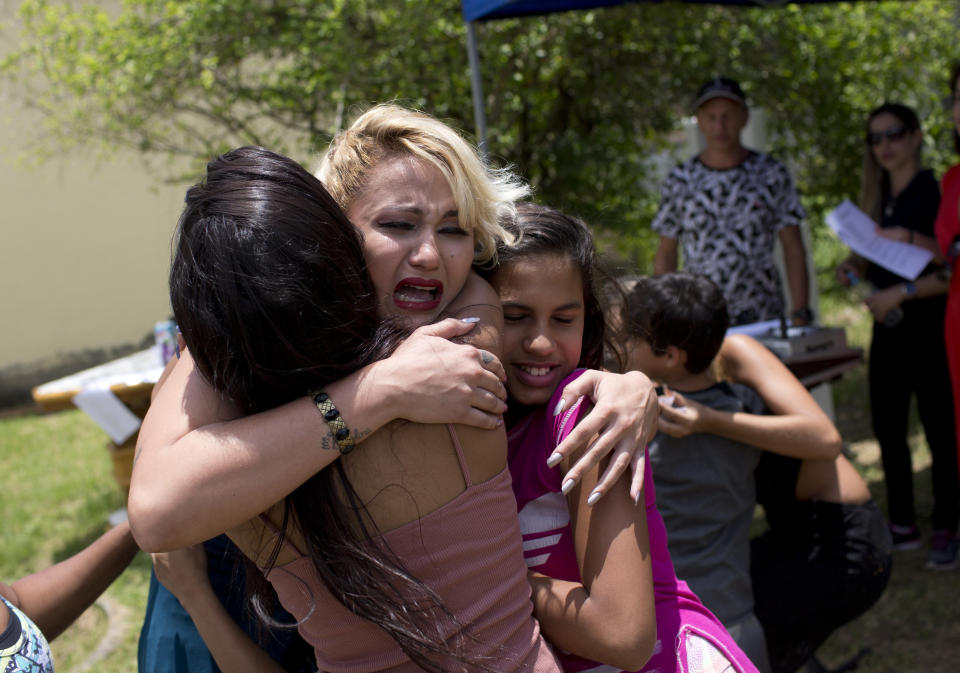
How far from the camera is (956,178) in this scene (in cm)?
340

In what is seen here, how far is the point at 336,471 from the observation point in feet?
3.67

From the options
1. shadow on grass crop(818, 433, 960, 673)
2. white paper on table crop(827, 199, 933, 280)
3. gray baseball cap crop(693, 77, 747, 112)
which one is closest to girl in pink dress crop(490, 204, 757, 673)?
shadow on grass crop(818, 433, 960, 673)

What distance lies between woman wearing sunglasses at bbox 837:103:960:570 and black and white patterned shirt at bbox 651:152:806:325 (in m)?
0.37

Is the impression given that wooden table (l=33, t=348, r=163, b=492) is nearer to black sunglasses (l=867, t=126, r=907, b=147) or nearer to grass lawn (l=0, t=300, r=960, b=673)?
grass lawn (l=0, t=300, r=960, b=673)

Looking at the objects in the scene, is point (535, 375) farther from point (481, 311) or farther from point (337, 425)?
point (337, 425)

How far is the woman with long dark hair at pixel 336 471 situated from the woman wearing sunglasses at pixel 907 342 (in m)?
3.20

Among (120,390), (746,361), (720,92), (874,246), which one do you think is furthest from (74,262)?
(746,361)

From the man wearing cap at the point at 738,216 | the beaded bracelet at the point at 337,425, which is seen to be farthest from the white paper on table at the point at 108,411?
the beaded bracelet at the point at 337,425

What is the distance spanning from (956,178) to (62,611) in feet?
10.8

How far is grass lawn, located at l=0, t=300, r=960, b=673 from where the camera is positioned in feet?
10.7

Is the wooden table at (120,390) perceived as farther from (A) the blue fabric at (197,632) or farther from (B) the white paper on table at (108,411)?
(A) the blue fabric at (197,632)

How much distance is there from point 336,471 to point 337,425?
6 centimetres

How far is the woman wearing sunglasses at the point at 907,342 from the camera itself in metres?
3.80

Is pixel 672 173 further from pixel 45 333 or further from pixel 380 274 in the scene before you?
pixel 45 333
